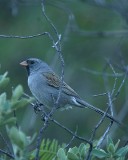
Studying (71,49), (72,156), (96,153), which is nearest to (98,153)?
(96,153)

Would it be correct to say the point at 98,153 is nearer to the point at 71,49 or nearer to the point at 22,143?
the point at 22,143

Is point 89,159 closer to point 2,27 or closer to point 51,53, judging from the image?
point 51,53

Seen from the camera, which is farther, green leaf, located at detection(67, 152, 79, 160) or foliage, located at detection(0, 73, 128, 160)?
green leaf, located at detection(67, 152, 79, 160)

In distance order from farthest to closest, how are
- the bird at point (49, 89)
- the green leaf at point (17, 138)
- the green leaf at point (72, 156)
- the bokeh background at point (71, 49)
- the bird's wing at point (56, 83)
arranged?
1. the bokeh background at point (71, 49)
2. the bird's wing at point (56, 83)
3. the bird at point (49, 89)
4. the green leaf at point (72, 156)
5. the green leaf at point (17, 138)

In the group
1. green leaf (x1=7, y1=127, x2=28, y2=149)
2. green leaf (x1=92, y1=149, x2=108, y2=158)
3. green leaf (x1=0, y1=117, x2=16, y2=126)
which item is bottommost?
green leaf (x1=92, y1=149, x2=108, y2=158)

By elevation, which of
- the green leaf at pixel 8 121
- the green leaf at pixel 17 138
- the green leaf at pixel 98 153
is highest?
the green leaf at pixel 8 121

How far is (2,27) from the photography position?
10852mm

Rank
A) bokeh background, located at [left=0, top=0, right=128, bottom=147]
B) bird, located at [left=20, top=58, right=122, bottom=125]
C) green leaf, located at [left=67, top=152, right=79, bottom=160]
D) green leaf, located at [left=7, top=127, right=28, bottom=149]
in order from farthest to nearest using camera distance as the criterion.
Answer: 1. bokeh background, located at [left=0, top=0, right=128, bottom=147]
2. bird, located at [left=20, top=58, right=122, bottom=125]
3. green leaf, located at [left=67, top=152, right=79, bottom=160]
4. green leaf, located at [left=7, top=127, right=28, bottom=149]

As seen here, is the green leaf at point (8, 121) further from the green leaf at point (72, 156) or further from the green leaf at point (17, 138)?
the green leaf at point (72, 156)

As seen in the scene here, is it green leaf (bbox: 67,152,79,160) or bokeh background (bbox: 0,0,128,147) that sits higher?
bokeh background (bbox: 0,0,128,147)

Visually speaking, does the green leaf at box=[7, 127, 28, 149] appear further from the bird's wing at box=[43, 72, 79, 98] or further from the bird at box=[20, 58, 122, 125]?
the bird's wing at box=[43, 72, 79, 98]

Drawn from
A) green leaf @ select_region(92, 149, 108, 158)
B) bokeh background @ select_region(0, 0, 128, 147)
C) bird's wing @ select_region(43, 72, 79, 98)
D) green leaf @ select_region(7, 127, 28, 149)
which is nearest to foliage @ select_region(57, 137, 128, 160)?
green leaf @ select_region(92, 149, 108, 158)

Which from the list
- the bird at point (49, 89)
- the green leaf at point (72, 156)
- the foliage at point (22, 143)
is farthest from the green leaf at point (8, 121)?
the bird at point (49, 89)

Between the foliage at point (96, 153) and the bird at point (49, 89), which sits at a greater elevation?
the bird at point (49, 89)
